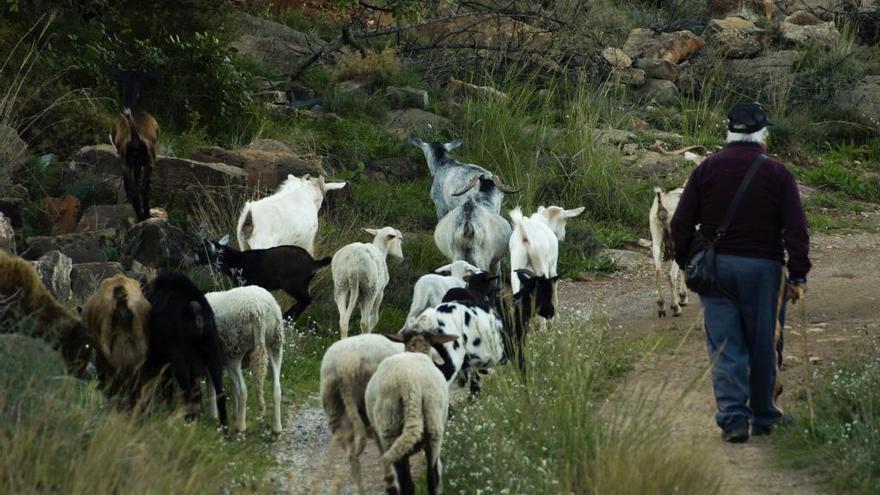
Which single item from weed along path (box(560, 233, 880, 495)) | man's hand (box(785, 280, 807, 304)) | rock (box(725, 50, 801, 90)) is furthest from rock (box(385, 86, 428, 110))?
man's hand (box(785, 280, 807, 304))

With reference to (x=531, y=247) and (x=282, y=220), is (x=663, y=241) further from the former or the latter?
(x=282, y=220)

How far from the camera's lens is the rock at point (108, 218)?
14.6 meters

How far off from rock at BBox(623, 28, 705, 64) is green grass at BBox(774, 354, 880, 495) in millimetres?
17033

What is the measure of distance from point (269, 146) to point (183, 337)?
29.9ft

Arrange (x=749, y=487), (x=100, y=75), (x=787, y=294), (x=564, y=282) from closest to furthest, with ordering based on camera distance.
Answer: (x=749, y=487)
(x=787, y=294)
(x=564, y=282)
(x=100, y=75)

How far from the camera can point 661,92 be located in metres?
24.6

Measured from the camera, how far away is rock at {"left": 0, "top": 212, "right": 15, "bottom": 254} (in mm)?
12328

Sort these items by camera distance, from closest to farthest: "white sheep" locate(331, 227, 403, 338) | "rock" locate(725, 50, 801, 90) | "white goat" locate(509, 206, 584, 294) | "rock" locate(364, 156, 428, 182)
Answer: "white sheep" locate(331, 227, 403, 338) < "white goat" locate(509, 206, 584, 294) < "rock" locate(364, 156, 428, 182) < "rock" locate(725, 50, 801, 90)

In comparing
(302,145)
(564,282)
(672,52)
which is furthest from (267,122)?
(672,52)

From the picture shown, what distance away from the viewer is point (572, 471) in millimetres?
7930

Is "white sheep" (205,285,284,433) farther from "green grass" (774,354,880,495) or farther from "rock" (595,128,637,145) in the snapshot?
"rock" (595,128,637,145)

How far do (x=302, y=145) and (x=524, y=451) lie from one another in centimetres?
1102

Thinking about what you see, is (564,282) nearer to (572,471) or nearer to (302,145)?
(302,145)

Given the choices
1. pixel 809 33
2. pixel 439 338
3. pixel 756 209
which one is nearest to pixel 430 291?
pixel 439 338
